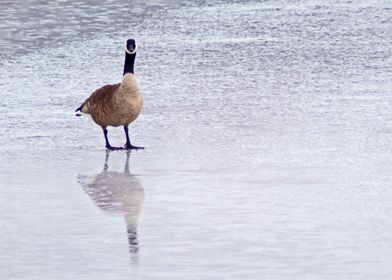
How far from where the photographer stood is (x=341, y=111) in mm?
11344

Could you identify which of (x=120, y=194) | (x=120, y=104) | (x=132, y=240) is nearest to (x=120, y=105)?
(x=120, y=104)

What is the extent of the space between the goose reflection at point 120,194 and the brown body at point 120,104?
28.9 inches

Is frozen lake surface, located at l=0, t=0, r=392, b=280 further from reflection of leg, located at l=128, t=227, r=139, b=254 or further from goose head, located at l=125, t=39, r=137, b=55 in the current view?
goose head, located at l=125, t=39, r=137, b=55

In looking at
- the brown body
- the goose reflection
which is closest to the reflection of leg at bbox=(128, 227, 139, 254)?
the goose reflection

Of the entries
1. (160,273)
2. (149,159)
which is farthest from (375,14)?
(160,273)

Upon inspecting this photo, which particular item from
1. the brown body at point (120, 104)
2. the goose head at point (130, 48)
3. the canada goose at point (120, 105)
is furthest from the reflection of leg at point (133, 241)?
the goose head at point (130, 48)

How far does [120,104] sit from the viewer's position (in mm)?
10289

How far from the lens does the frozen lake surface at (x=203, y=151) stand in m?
7.16

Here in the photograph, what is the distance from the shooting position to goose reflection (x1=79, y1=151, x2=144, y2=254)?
26.5ft

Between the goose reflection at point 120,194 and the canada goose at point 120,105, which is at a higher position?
the canada goose at point 120,105

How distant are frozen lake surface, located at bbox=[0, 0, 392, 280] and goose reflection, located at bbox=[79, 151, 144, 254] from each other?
0.06 ft

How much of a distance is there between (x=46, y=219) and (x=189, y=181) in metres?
1.28

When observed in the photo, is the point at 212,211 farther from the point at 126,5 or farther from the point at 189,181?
the point at 126,5

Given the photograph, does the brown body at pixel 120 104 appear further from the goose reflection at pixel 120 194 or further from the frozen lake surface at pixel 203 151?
the goose reflection at pixel 120 194
